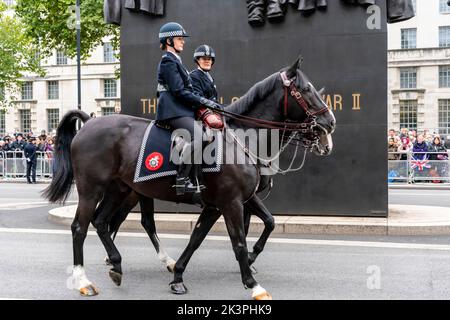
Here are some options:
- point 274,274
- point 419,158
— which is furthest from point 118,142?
point 419,158

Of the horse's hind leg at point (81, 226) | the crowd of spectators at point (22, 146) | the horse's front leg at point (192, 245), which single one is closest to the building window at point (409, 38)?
the crowd of spectators at point (22, 146)

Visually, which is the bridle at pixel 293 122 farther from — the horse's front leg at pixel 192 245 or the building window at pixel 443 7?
the building window at pixel 443 7

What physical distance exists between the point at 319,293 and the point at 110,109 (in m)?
49.9

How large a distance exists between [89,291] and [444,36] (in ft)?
169

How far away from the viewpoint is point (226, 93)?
1230 cm

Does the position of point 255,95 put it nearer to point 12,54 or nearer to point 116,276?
point 116,276

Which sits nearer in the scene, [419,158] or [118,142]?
[118,142]

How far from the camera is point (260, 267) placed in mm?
8008

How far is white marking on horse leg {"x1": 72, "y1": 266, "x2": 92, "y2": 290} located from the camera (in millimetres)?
6590

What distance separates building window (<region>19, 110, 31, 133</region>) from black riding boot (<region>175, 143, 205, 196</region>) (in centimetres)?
5466

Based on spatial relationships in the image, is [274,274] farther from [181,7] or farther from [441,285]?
[181,7]

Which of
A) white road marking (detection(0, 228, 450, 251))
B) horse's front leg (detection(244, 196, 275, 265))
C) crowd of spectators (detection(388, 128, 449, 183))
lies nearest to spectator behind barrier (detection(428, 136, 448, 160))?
crowd of spectators (detection(388, 128, 449, 183))

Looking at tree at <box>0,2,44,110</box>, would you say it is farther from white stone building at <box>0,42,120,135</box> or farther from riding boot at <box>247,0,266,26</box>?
riding boot at <box>247,0,266,26</box>

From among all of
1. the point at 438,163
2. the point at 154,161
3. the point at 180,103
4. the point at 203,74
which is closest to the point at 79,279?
the point at 154,161
